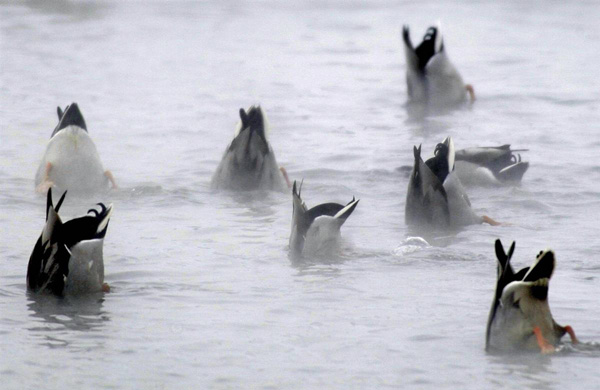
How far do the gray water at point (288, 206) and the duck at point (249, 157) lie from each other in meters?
0.20

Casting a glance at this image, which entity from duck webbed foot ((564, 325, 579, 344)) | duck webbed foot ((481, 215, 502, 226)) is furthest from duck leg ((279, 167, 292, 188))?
duck webbed foot ((564, 325, 579, 344))

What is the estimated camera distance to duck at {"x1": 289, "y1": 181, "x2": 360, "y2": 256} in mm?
7750

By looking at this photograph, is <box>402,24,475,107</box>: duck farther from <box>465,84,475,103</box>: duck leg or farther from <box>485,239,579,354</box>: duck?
<box>485,239,579,354</box>: duck

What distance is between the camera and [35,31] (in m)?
20.5

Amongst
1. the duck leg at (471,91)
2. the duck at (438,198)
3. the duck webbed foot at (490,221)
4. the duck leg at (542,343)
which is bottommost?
the duck leg at (542,343)

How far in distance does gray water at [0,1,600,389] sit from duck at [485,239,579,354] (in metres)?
0.10

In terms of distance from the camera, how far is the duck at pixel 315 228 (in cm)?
775

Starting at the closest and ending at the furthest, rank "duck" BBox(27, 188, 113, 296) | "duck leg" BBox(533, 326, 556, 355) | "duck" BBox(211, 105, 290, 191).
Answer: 1. "duck leg" BBox(533, 326, 556, 355)
2. "duck" BBox(27, 188, 113, 296)
3. "duck" BBox(211, 105, 290, 191)

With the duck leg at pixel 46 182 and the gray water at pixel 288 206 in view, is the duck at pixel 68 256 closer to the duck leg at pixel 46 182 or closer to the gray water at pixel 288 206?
the gray water at pixel 288 206

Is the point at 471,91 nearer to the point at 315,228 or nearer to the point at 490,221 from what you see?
the point at 490,221

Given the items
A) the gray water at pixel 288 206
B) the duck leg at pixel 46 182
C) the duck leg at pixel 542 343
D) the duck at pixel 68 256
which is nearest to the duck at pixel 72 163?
the duck leg at pixel 46 182

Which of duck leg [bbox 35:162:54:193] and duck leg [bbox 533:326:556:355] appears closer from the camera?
duck leg [bbox 533:326:556:355]

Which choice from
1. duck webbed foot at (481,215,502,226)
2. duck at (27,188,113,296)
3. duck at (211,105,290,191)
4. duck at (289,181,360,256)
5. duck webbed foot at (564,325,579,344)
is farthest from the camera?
duck at (211,105,290,191)

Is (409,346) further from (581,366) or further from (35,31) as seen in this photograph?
(35,31)
